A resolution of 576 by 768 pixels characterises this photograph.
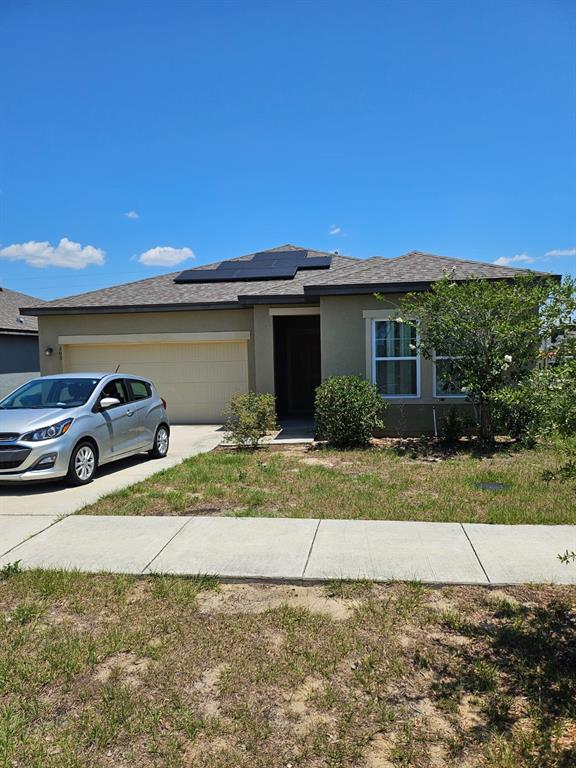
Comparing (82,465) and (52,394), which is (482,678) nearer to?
(82,465)

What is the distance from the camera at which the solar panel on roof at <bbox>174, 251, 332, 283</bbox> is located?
54.1 ft

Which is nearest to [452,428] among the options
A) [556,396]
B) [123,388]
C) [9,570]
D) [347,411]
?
[347,411]

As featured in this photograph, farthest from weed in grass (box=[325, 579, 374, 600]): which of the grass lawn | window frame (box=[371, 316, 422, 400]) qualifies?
window frame (box=[371, 316, 422, 400])

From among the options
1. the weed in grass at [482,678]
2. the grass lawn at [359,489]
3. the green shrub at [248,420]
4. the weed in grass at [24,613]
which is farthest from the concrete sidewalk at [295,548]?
the green shrub at [248,420]

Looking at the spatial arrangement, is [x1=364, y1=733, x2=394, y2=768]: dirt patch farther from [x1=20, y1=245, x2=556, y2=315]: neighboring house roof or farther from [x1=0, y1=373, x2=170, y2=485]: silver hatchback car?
[x1=20, y1=245, x2=556, y2=315]: neighboring house roof

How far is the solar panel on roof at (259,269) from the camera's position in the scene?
54.1ft

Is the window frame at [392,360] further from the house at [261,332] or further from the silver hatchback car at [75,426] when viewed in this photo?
the silver hatchback car at [75,426]

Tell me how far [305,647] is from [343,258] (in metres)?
16.5

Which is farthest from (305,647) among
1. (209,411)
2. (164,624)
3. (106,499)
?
(209,411)

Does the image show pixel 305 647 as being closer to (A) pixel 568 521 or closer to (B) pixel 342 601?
(B) pixel 342 601

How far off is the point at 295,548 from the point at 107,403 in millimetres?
4739

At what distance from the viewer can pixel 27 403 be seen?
28.6ft

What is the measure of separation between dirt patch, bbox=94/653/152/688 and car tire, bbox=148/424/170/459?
22.6 ft

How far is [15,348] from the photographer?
20.4 metres
